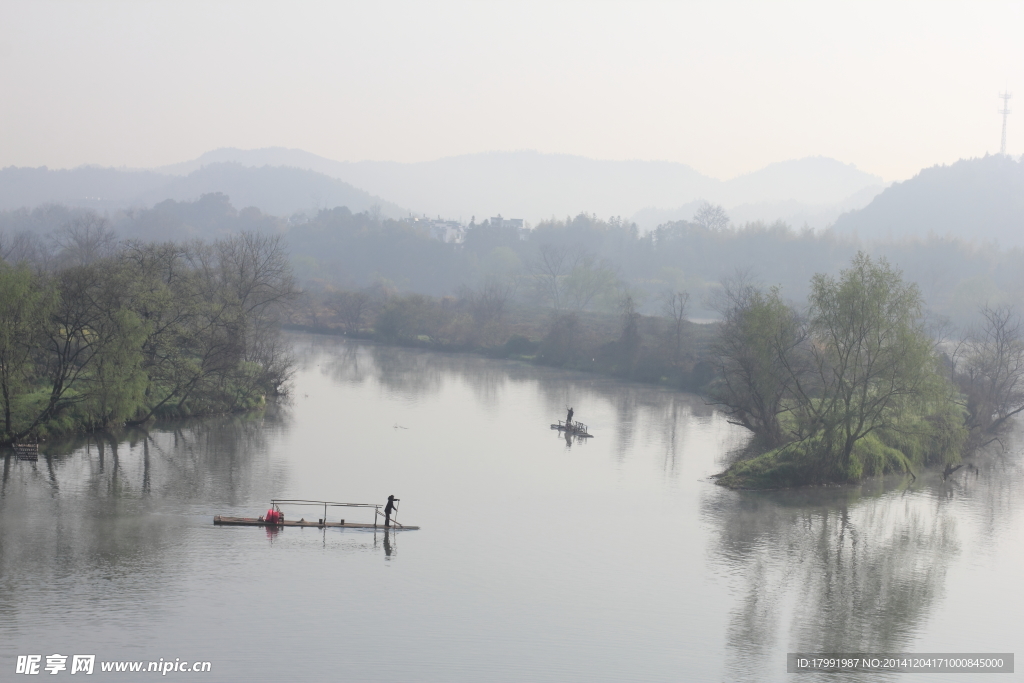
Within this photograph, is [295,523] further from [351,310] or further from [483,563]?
[351,310]

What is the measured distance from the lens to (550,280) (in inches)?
4877

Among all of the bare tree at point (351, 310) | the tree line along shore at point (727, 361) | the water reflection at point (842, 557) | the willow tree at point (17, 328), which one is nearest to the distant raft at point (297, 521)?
the water reflection at point (842, 557)

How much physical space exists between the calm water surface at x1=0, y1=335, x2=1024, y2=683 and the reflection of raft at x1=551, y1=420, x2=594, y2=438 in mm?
2377

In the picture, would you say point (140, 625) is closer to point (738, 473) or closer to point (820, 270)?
point (738, 473)

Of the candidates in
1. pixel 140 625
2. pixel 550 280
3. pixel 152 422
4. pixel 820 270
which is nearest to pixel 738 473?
pixel 140 625

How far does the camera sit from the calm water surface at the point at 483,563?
18.6 metres

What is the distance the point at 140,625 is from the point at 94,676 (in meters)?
2.01

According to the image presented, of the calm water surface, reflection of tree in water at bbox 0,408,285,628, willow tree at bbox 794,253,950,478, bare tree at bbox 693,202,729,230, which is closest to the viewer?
the calm water surface

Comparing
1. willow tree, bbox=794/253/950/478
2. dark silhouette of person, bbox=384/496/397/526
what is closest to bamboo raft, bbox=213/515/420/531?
dark silhouette of person, bbox=384/496/397/526

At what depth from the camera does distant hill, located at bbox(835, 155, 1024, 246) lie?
168 metres

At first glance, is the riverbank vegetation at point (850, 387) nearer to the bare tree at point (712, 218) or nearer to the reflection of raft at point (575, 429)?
the reflection of raft at point (575, 429)

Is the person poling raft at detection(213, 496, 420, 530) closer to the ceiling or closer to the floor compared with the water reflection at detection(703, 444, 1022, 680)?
closer to the ceiling

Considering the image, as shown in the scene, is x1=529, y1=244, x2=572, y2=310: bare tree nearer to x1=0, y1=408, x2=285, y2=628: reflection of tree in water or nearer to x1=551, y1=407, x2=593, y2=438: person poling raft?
x1=551, y1=407, x2=593, y2=438: person poling raft

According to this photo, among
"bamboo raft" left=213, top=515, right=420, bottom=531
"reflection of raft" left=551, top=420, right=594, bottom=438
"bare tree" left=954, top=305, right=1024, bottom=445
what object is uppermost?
"bare tree" left=954, top=305, right=1024, bottom=445
